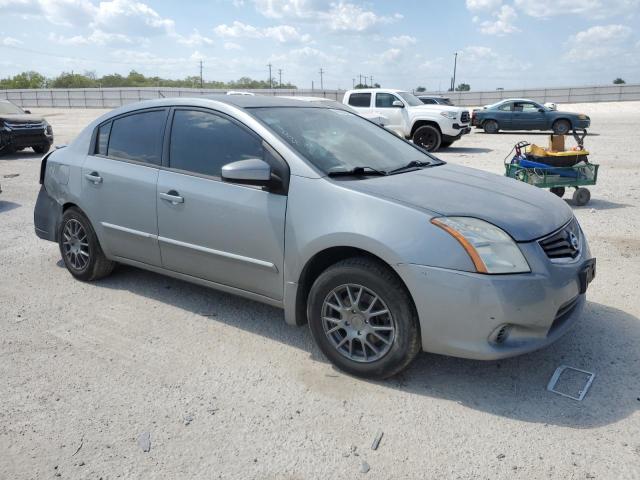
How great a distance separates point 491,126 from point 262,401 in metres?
22.0

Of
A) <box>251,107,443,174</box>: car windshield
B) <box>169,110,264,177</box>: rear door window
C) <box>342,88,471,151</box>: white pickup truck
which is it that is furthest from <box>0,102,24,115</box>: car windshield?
<box>251,107,443,174</box>: car windshield

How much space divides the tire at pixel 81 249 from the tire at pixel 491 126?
20.7 m

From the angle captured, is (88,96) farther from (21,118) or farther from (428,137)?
(428,137)

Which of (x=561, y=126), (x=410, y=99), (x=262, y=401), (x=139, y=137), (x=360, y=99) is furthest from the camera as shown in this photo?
(x=561, y=126)

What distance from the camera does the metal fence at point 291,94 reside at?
145 feet

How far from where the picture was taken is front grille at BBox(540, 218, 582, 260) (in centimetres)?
317

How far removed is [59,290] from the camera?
16.2ft

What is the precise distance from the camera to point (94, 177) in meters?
4.64

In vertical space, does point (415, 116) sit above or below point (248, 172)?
below

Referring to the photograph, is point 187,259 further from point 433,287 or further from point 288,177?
point 433,287

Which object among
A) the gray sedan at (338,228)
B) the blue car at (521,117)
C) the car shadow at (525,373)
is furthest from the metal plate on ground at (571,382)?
the blue car at (521,117)

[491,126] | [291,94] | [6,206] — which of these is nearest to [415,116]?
[491,126]

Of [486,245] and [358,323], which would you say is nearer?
[486,245]

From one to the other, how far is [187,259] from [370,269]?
1.58 meters
